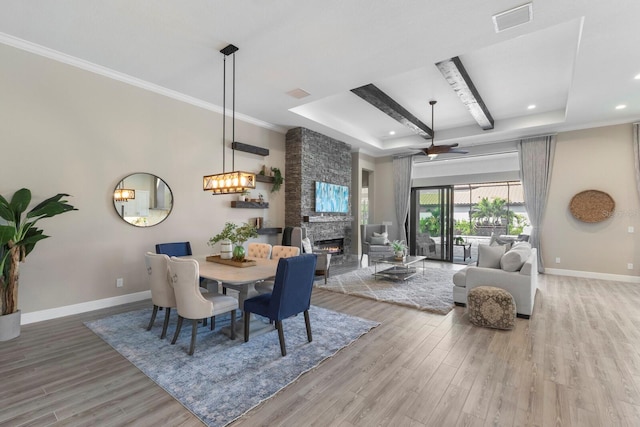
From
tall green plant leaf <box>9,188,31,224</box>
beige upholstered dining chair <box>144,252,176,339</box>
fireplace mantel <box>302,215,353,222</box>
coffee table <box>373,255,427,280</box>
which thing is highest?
tall green plant leaf <box>9,188,31,224</box>

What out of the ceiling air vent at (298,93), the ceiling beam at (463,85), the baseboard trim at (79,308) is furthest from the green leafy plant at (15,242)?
the ceiling beam at (463,85)

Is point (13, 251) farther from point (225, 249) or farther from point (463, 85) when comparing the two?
point (463, 85)

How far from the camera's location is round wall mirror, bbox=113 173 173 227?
432 cm

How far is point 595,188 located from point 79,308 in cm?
953

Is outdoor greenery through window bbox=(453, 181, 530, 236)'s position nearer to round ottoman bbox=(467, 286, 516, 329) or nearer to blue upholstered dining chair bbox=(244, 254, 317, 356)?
round ottoman bbox=(467, 286, 516, 329)

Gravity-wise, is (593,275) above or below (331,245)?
below

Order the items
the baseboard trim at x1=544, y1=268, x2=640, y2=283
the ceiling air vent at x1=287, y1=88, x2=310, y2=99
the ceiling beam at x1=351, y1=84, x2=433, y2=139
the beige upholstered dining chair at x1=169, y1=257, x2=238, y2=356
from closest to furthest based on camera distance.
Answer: the beige upholstered dining chair at x1=169, y1=257, x2=238, y2=356, the ceiling air vent at x1=287, y1=88, x2=310, y2=99, the ceiling beam at x1=351, y1=84, x2=433, y2=139, the baseboard trim at x1=544, y1=268, x2=640, y2=283

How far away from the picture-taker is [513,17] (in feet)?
9.36

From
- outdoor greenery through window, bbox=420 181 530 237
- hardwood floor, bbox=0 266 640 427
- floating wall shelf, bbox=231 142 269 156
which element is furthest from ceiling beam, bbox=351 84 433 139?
hardwood floor, bbox=0 266 640 427

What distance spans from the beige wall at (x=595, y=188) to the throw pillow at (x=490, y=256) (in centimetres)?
364

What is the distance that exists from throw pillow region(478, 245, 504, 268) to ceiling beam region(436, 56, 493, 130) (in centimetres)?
250

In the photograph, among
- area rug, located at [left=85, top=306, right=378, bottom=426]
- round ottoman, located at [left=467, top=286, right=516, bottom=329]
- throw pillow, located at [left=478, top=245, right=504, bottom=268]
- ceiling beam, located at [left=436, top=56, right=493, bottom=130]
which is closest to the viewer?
area rug, located at [left=85, top=306, right=378, bottom=426]

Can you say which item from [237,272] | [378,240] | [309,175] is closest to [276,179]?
[309,175]

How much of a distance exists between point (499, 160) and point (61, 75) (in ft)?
30.3
